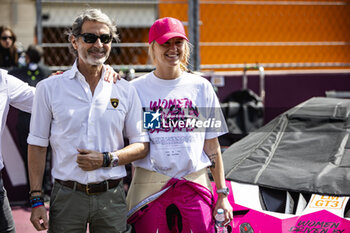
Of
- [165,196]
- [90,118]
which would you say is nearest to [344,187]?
[165,196]

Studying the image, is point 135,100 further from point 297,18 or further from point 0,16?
point 0,16

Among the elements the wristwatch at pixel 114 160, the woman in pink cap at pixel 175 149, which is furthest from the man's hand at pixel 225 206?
the wristwatch at pixel 114 160

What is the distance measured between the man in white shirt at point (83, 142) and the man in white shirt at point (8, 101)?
0.81 feet

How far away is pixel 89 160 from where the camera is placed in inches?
91.1

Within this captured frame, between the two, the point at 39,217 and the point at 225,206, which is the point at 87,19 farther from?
the point at 225,206

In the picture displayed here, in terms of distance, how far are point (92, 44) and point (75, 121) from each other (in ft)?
1.37

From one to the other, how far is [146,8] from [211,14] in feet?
4.79

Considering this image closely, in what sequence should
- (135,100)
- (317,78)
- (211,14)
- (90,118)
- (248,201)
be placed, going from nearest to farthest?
(90,118)
(135,100)
(248,201)
(317,78)
(211,14)

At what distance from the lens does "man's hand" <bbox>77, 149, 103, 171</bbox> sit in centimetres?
231

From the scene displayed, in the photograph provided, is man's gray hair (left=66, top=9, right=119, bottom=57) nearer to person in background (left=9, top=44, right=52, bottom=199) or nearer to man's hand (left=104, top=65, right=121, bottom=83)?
man's hand (left=104, top=65, right=121, bottom=83)

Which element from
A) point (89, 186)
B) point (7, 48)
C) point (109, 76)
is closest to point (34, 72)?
point (7, 48)

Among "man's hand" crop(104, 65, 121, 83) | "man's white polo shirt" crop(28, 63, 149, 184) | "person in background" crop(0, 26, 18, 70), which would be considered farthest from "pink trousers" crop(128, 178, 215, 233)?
"person in background" crop(0, 26, 18, 70)

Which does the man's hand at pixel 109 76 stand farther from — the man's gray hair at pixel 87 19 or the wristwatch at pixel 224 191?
the wristwatch at pixel 224 191

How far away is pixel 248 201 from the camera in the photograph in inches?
108
